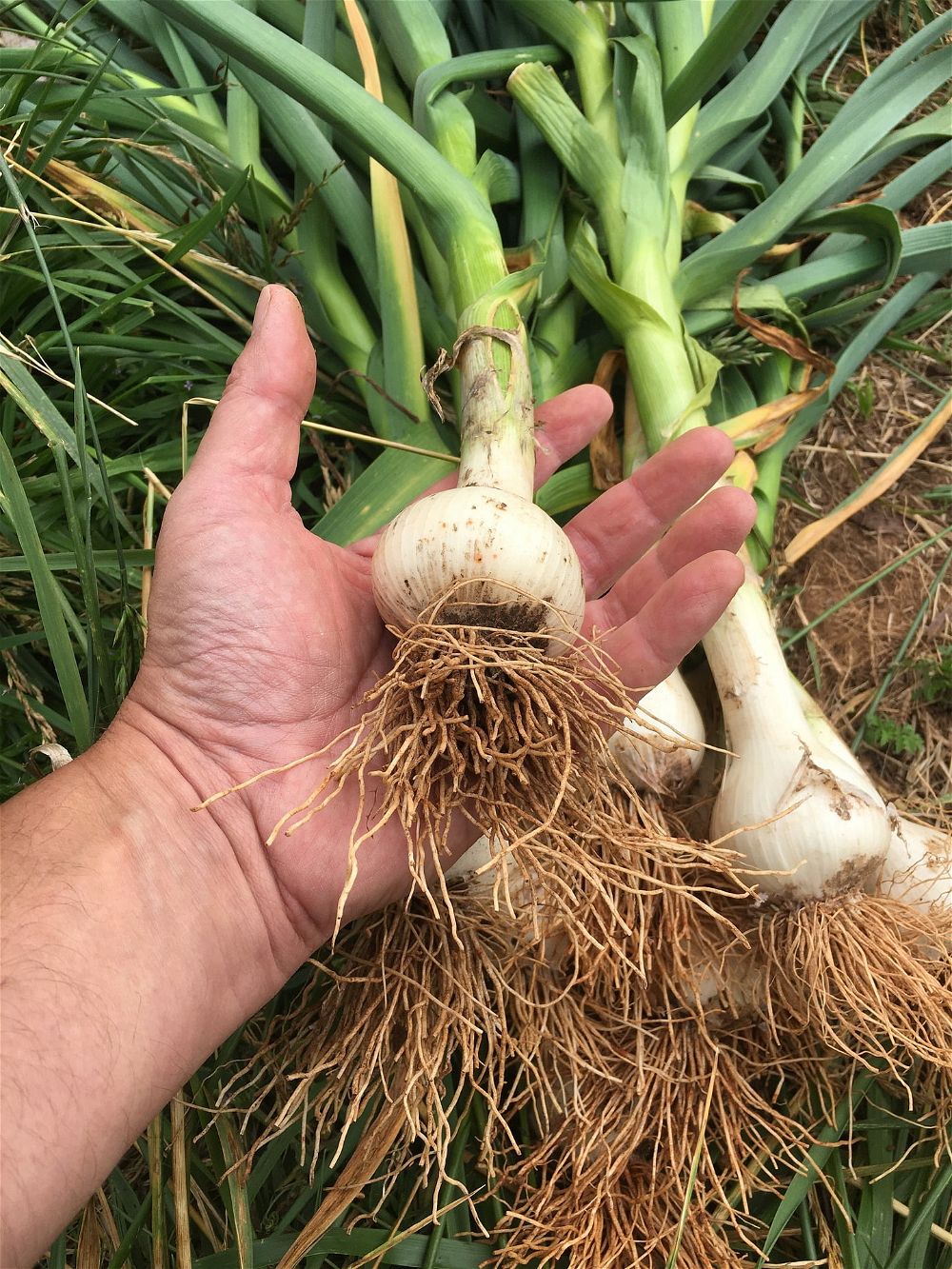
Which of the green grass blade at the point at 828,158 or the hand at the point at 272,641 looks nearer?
the hand at the point at 272,641

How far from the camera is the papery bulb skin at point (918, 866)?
45.9 inches

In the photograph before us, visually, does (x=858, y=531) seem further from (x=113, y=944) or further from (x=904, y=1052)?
(x=113, y=944)

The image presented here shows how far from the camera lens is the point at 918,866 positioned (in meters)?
1.18

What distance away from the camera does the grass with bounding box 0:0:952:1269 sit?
1.02 m

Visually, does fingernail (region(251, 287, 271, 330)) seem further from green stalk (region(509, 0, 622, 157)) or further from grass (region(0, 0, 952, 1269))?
green stalk (region(509, 0, 622, 157))

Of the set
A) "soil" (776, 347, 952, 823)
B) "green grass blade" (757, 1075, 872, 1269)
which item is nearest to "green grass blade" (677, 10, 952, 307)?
"soil" (776, 347, 952, 823)

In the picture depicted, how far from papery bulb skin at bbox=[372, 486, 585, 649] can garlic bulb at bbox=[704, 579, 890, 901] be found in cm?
32

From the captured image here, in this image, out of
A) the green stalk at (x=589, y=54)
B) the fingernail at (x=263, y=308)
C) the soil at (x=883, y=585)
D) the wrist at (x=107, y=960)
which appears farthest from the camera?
the soil at (x=883, y=585)

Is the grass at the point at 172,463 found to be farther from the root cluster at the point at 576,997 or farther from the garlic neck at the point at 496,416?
the garlic neck at the point at 496,416

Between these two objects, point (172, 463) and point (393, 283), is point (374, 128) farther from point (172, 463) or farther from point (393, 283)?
point (172, 463)

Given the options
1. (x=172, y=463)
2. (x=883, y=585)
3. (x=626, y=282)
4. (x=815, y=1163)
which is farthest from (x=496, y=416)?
(x=815, y=1163)

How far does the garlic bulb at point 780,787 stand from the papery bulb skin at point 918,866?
47 mm

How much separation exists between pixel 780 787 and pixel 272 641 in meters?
0.61

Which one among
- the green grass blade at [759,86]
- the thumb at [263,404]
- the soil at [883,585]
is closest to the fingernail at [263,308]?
the thumb at [263,404]
